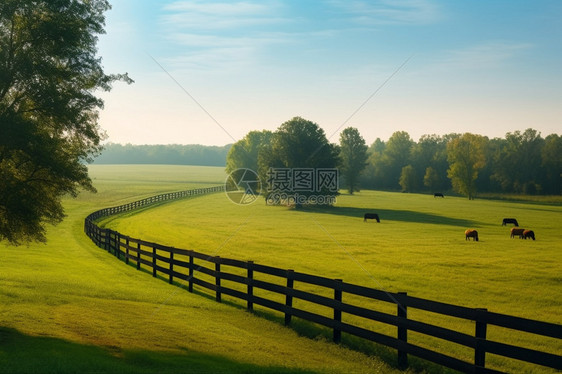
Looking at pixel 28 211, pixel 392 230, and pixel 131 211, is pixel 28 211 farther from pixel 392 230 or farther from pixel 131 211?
pixel 131 211

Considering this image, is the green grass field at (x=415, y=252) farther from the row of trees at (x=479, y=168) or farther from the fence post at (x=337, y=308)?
the row of trees at (x=479, y=168)

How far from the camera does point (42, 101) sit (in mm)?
15422

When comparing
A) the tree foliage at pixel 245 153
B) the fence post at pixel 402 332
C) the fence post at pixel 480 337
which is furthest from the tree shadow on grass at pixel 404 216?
the tree foliage at pixel 245 153

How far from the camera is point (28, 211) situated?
1565cm

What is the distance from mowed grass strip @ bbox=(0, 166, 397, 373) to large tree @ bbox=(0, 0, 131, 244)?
3.46 meters

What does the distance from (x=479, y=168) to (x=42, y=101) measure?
423 ft

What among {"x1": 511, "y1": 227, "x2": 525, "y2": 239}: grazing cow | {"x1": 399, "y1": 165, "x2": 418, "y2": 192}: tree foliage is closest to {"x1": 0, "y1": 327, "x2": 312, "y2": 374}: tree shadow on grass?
{"x1": 511, "y1": 227, "x2": 525, "y2": 239}: grazing cow

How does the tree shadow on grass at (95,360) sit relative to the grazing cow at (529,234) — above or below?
above
